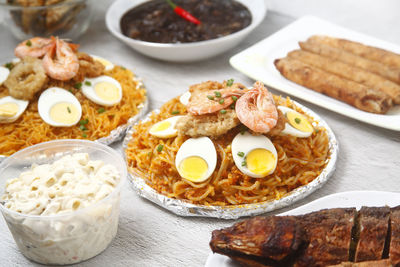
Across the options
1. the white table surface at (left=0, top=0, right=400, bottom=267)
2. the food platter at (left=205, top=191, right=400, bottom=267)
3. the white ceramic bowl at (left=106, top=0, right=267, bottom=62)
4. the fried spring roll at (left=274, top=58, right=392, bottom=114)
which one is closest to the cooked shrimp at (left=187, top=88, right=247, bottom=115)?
the white table surface at (left=0, top=0, right=400, bottom=267)

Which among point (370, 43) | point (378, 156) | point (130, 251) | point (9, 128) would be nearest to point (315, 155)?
point (378, 156)

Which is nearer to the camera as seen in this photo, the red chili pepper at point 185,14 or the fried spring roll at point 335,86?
the fried spring roll at point 335,86

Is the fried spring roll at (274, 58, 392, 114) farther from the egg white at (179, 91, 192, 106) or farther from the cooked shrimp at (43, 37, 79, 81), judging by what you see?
the cooked shrimp at (43, 37, 79, 81)

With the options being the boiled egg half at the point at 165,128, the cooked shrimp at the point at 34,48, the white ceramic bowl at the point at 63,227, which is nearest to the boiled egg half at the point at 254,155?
the boiled egg half at the point at 165,128

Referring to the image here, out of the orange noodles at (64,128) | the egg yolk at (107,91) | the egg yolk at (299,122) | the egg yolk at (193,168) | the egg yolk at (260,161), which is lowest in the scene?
the orange noodles at (64,128)

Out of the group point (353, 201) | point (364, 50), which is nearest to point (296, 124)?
point (353, 201)

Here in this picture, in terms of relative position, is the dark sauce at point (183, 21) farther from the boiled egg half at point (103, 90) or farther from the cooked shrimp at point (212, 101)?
the cooked shrimp at point (212, 101)

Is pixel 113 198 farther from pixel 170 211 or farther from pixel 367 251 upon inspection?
pixel 367 251
